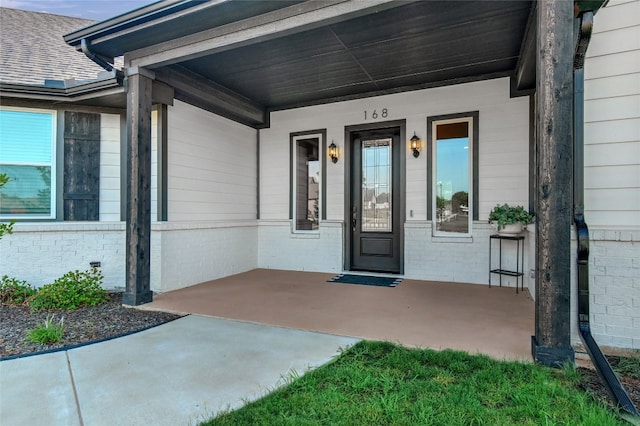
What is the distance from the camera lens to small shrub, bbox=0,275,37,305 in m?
4.33

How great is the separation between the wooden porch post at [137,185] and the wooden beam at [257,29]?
31cm

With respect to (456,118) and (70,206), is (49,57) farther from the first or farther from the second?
(456,118)

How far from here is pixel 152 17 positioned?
3473 millimetres

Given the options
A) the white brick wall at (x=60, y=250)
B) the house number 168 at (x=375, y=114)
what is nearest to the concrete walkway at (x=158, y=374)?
the white brick wall at (x=60, y=250)

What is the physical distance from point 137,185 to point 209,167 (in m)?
1.71

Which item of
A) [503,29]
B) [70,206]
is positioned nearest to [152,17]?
[70,206]

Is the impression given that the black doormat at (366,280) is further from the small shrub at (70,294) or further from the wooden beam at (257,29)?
the wooden beam at (257,29)

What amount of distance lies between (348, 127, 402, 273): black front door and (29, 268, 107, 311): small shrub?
3886mm

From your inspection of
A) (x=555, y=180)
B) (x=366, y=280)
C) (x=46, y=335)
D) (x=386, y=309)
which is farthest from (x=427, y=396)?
(x=366, y=280)

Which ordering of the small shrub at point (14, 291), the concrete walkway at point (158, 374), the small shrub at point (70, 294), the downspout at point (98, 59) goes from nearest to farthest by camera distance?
the concrete walkway at point (158, 374), the downspout at point (98, 59), the small shrub at point (70, 294), the small shrub at point (14, 291)

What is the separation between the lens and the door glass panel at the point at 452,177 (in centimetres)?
540

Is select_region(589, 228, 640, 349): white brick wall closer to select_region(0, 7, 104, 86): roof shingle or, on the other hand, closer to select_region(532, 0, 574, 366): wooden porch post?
select_region(532, 0, 574, 366): wooden porch post

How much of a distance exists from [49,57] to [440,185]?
719 centimetres

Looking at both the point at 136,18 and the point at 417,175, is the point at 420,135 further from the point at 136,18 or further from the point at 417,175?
the point at 136,18
